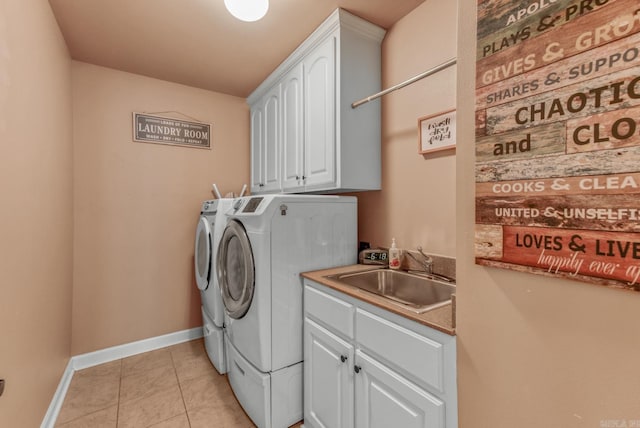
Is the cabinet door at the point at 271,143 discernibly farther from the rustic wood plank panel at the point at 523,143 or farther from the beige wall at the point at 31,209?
the rustic wood plank panel at the point at 523,143

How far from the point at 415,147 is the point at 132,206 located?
2.46 meters

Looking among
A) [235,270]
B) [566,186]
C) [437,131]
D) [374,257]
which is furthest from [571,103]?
[235,270]

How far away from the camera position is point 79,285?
2.38 m

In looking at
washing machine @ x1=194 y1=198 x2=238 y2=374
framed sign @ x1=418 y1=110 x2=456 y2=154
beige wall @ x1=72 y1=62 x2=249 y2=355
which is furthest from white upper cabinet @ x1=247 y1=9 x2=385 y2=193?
beige wall @ x1=72 y1=62 x2=249 y2=355

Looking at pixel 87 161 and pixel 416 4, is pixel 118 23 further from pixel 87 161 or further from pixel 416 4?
pixel 416 4

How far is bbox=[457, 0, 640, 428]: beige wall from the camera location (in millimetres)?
636

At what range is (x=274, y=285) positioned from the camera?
1605mm

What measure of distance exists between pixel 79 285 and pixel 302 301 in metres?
2.02

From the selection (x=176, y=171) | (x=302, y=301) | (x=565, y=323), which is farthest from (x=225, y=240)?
(x=565, y=323)

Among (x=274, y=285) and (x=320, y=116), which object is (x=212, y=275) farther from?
(x=320, y=116)

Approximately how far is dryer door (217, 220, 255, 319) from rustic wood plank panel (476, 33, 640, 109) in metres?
1.35

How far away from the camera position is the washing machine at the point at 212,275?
2168 mm

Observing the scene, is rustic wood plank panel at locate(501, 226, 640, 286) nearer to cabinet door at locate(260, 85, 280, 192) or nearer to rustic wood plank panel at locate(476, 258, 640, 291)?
rustic wood plank panel at locate(476, 258, 640, 291)

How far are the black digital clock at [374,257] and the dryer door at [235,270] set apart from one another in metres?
0.76
